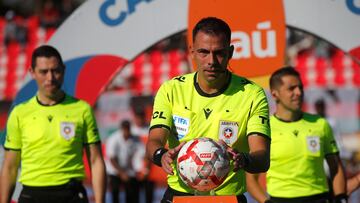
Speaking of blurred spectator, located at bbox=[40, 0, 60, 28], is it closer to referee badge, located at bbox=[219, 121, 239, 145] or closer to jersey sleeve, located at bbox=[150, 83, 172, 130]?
jersey sleeve, located at bbox=[150, 83, 172, 130]

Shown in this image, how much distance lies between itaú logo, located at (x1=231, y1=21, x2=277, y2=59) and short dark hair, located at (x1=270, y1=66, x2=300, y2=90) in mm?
729

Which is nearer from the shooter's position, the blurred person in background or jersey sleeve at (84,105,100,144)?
jersey sleeve at (84,105,100,144)

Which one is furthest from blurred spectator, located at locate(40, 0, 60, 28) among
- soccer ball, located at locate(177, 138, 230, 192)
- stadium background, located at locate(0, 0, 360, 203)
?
soccer ball, located at locate(177, 138, 230, 192)

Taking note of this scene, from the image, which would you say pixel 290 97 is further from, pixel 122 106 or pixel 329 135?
pixel 122 106

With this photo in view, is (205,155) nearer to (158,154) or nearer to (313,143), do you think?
(158,154)

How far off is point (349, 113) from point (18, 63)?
403 inches

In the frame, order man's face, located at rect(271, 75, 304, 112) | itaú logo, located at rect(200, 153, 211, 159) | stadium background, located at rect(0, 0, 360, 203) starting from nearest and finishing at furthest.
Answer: itaú logo, located at rect(200, 153, 211, 159)
man's face, located at rect(271, 75, 304, 112)
stadium background, located at rect(0, 0, 360, 203)

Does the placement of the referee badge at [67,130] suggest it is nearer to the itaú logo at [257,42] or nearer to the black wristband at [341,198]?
the itaú logo at [257,42]

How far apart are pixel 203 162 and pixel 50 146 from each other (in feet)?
10.6

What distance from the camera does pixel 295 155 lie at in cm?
842

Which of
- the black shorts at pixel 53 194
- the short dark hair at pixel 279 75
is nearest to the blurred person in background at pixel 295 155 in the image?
the short dark hair at pixel 279 75

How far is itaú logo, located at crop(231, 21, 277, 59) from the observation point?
30.7 feet

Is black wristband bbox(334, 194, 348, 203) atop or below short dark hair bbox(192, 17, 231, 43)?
below

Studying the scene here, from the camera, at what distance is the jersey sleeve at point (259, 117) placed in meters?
5.62
